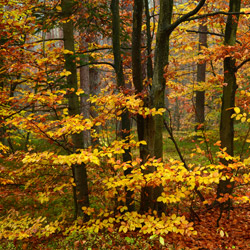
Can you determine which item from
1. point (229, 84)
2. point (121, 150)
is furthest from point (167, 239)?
point (229, 84)

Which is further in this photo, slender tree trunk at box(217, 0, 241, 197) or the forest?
slender tree trunk at box(217, 0, 241, 197)

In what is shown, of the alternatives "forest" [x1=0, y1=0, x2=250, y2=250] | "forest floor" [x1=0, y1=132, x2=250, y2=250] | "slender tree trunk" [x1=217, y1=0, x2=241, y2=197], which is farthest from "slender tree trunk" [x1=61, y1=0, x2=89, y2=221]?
"slender tree trunk" [x1=217, y1=0, x2=241, y2=197]

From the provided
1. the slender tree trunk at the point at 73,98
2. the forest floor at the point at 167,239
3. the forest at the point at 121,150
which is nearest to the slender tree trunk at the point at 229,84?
the forest at the point at 121,150

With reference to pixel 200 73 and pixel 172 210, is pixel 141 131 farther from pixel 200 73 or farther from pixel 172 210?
pixel 200 73

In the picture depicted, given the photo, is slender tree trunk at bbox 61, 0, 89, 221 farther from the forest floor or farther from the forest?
the forest floor

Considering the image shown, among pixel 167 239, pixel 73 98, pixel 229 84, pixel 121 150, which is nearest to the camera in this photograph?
pixel 121 150

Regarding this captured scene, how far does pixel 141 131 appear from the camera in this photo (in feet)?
13.5

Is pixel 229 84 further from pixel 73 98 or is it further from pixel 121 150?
pixel 73 98

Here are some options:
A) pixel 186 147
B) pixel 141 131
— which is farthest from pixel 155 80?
pixel 186 147

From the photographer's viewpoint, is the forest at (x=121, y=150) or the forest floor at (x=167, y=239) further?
the forest floor at (x=167, y=239)

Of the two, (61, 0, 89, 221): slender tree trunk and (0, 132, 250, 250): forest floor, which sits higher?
(61, 0, 89, 221): slender tree trunk

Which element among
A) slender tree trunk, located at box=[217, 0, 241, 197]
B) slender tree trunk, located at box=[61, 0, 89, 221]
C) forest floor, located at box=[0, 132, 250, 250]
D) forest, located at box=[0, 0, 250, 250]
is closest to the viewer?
forest, located at box=[0, 0, 250, 250]

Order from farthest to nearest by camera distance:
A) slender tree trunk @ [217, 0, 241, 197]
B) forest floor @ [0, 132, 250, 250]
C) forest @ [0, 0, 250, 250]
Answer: slender tree trunk @ [217, 0, 241, 197], forest floor @ [0, 132, 250, 250], forest @ [0, 0, 250, 250]

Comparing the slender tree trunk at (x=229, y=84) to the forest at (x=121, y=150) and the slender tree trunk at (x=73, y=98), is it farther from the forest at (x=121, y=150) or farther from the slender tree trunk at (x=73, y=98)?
the slender tree trunk at (x=73, y=98)
